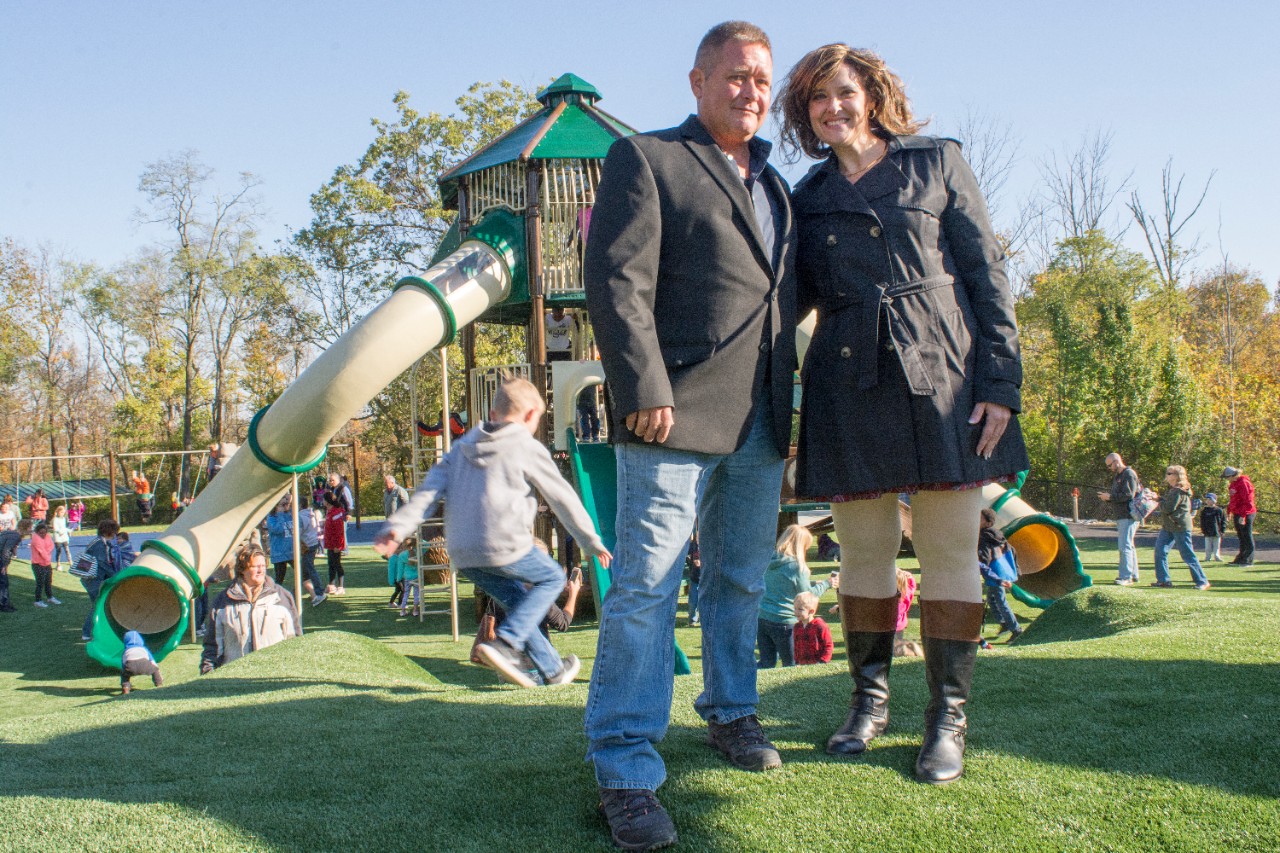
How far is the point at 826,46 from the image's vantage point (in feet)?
9.86

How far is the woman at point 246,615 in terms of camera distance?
8172 mm

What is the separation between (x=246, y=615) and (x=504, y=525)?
4134 millimetres

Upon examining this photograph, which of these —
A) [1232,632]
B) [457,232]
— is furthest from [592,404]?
[1232,632]

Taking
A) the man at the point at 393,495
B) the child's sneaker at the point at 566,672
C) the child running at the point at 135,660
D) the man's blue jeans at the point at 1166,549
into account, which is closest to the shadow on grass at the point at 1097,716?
the child's sneaker at the point at 566,672

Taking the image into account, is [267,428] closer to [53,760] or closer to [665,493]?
[53,760]

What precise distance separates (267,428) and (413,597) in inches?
266

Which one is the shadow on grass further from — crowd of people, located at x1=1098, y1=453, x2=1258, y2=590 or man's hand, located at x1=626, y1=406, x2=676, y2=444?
crowd of people, located at x1=1098, y1=453, x2=1258, y2=590

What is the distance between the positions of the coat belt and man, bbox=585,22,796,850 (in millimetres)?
210

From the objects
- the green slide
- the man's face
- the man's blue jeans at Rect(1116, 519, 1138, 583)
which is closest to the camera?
the man's face

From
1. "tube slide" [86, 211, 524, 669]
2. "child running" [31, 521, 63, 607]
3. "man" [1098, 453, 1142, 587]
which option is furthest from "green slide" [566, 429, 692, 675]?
"child running" [31, 521, 63, 607]

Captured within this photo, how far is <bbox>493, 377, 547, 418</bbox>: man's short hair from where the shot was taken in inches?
217

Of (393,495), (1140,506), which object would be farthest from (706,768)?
(393,495)

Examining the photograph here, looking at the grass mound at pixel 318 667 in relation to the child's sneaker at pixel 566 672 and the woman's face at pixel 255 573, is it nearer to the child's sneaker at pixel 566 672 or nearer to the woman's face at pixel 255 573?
the child's sneaker at pixel 566 672

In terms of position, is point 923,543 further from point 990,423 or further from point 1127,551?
point 1127,551
